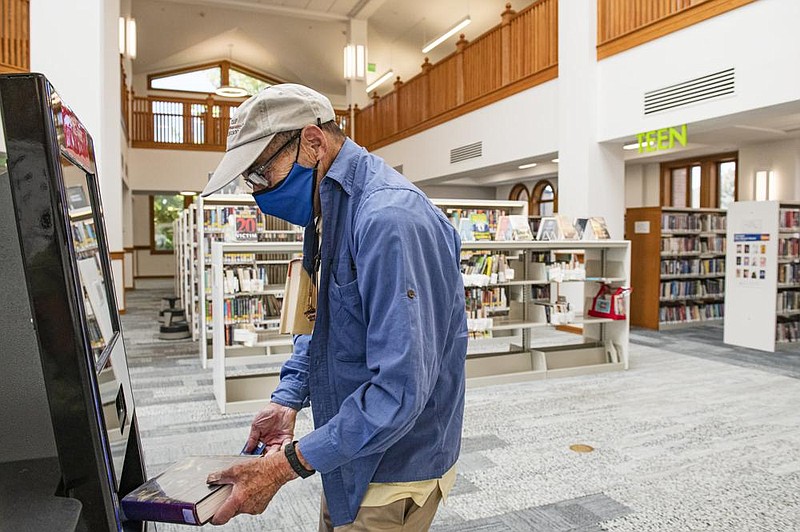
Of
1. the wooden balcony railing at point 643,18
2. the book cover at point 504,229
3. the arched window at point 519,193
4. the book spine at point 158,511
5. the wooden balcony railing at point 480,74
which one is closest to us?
the book spine at point 158,511

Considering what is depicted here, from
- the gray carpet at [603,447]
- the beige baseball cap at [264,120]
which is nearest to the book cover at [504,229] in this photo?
the gray carpet at [603,447]

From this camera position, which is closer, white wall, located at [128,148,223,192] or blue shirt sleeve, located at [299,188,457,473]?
blue shirt sleeve, located at [299,188,457,473]

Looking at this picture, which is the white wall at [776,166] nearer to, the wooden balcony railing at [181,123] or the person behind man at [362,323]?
the wooden balcony railing at [181,123]

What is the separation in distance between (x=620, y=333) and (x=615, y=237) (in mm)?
2444

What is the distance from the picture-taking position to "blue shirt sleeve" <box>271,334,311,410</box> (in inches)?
55.5

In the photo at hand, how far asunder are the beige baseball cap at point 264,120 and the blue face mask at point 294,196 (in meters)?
0.08

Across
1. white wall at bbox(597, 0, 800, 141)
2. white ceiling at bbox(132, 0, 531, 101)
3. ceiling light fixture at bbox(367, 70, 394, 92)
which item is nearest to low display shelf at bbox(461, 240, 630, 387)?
white wall at bbox(597, 0, 800, 141)

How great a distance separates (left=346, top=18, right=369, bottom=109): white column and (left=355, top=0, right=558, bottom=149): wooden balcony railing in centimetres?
132

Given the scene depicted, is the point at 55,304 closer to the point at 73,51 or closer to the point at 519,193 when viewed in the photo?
the point at 73,51

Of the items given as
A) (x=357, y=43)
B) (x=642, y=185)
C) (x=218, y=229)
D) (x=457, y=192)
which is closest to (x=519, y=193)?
(x=457, y=192)

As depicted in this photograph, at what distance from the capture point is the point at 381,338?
998mm

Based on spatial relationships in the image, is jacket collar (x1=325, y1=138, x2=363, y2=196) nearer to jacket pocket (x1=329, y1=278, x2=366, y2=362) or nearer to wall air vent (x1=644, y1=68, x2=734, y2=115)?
jacket pocket (x1=329, y1=278, x2=366, y2=362)

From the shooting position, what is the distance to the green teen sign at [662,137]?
7.18 meters

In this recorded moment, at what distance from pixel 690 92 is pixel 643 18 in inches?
46.6
